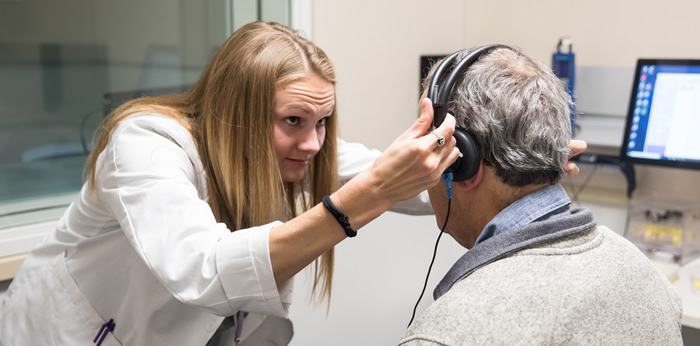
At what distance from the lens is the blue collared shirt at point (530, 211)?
93cm

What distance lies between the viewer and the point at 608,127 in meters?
2.35

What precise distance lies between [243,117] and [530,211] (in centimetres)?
55

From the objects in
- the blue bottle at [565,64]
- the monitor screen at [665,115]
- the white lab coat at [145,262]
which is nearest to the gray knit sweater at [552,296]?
the white lab coat at [145,262]

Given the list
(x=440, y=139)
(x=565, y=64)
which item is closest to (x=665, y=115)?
(x=565, y=64)

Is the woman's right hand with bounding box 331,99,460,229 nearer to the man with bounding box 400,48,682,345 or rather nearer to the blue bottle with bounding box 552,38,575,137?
the man with bounding box 400,48,682,345

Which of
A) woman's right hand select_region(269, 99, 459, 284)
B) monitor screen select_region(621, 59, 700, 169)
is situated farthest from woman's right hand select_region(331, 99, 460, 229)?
monitor screen select_region(621, 59, 700, 169)

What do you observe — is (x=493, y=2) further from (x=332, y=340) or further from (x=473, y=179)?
(x=473, y=179)

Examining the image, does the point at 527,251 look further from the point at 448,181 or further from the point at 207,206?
the point at 207,206

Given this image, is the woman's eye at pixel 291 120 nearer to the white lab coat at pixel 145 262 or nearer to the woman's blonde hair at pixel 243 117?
the woman's blonde hair at pixel 243 117

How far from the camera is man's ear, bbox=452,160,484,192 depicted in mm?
963

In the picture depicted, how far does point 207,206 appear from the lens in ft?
3.26

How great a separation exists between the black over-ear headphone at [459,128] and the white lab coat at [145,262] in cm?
29

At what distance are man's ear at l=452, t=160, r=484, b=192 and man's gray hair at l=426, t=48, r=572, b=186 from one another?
0.05 ft

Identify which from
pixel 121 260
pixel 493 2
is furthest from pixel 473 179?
pixel 493 2
